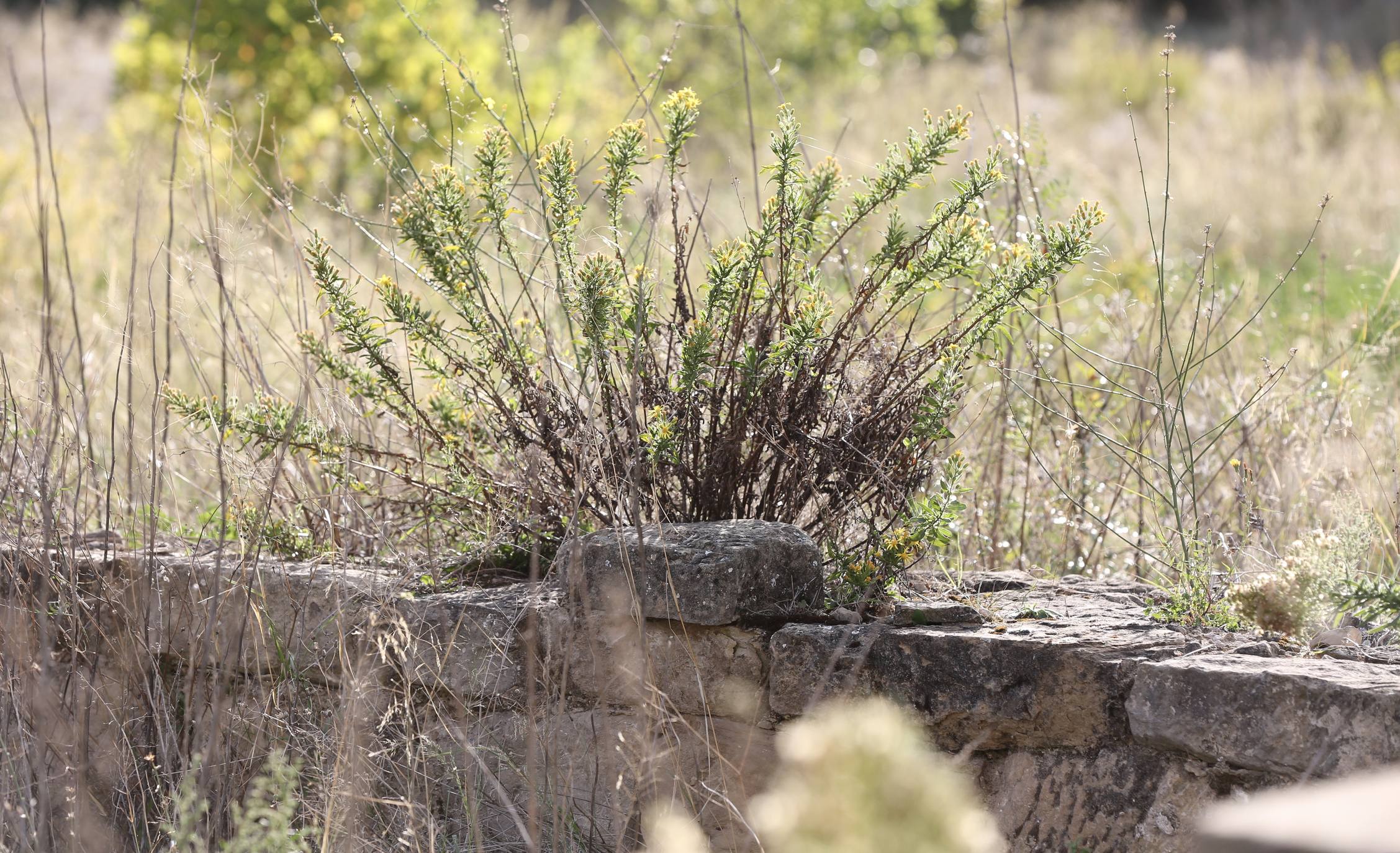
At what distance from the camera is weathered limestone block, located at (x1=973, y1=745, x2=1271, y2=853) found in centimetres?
179

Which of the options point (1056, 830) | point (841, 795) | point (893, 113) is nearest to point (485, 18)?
point (893, 113)

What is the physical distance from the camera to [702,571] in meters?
2.06

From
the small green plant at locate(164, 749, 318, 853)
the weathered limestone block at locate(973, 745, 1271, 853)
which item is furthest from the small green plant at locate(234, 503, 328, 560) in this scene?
the weathered limestone block at locate(973, 745, 1271, 853)

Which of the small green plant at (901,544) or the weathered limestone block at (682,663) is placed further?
the small green plant at (901,544)

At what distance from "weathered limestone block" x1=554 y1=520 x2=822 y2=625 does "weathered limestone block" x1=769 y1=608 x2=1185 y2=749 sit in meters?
0.09

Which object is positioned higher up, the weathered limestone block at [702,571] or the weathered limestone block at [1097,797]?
the weathered limestone block at [702,571]

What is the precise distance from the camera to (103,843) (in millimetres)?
2084

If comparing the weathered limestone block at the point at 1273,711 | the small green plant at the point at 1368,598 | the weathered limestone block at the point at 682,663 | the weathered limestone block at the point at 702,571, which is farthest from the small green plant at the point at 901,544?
the small green plant at the point at 1368,598

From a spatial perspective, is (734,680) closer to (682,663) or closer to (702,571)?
(682,663)

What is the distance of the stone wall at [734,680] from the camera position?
5.71 feet

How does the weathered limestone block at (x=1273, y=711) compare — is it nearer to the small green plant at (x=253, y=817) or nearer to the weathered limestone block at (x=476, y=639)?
the weathered limestone block at (x=476, y=639)

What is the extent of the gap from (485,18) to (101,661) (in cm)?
698

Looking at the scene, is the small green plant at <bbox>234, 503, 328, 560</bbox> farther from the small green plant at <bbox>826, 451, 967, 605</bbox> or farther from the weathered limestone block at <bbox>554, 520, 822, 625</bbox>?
the small green plant at <bbox>826, 451, 967, 605</bbox>

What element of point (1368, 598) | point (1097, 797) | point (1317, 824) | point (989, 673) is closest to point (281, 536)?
point (989, 673)
